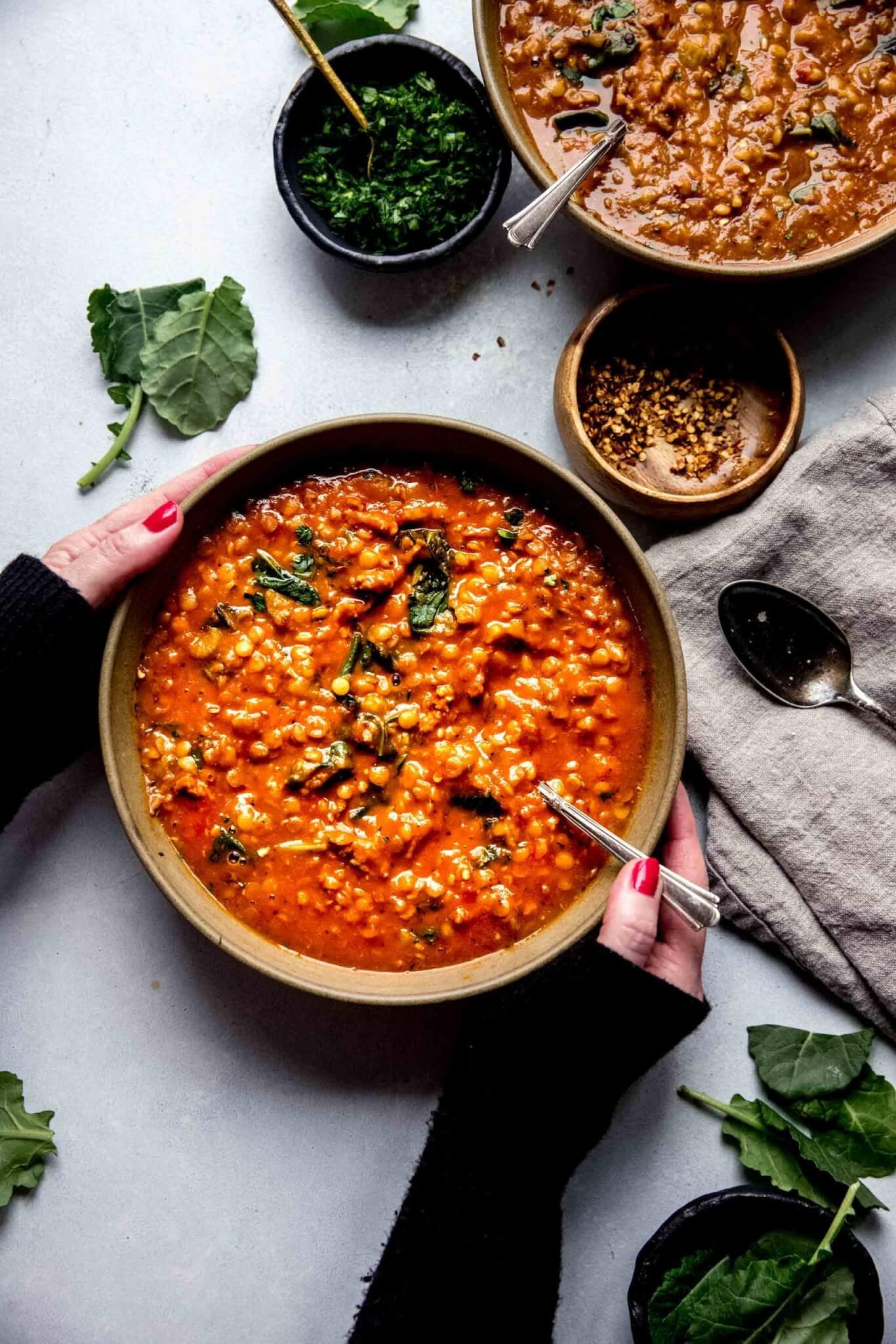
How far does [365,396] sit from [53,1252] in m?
2.82

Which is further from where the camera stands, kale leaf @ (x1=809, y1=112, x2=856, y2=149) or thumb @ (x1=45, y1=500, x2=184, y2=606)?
kale leaf @ (x1=809, y1=112, x2=856, y2=149)

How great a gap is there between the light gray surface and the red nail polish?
58 cm

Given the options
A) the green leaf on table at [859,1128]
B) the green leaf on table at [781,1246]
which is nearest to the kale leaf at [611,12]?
the green leaf on table at [859,1128]

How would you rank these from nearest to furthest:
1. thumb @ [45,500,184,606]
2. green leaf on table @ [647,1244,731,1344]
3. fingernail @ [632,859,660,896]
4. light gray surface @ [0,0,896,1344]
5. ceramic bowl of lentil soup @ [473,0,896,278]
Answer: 1. fingernail @ [632,859,660,896]
2. thumb @ [45,500,184,606]
3. green leaf on table @ [647,1244,731,1344]
4. ceramic bowl of lentil soup @ [473,0,896,278]
5. light gray surface @ [0,0,896,1344]

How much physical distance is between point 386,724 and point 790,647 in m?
1.23

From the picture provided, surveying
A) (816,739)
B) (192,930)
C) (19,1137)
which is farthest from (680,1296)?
(19,1137)

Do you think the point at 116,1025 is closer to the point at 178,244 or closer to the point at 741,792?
the point at 741,792

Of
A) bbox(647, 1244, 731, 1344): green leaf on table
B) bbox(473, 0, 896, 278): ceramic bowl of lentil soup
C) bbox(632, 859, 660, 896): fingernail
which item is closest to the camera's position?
bbox(632, 859, 660, 896): fingernail

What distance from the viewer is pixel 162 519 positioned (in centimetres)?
281

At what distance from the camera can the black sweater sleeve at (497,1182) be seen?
291 cm

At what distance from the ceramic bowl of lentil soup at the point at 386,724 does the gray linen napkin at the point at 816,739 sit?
1.23 feet

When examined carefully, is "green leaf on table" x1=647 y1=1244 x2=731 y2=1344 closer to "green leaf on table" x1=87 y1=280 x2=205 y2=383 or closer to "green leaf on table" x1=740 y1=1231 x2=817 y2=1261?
"green leaf on table" x1=740 y1=1231 x2=817 y2=1261

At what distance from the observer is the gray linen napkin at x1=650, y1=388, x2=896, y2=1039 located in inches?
122

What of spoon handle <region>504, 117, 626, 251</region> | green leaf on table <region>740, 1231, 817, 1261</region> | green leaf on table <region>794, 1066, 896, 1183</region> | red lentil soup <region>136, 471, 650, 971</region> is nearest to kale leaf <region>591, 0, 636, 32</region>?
spoon handle <region>504, 117, 626, 251</region>
